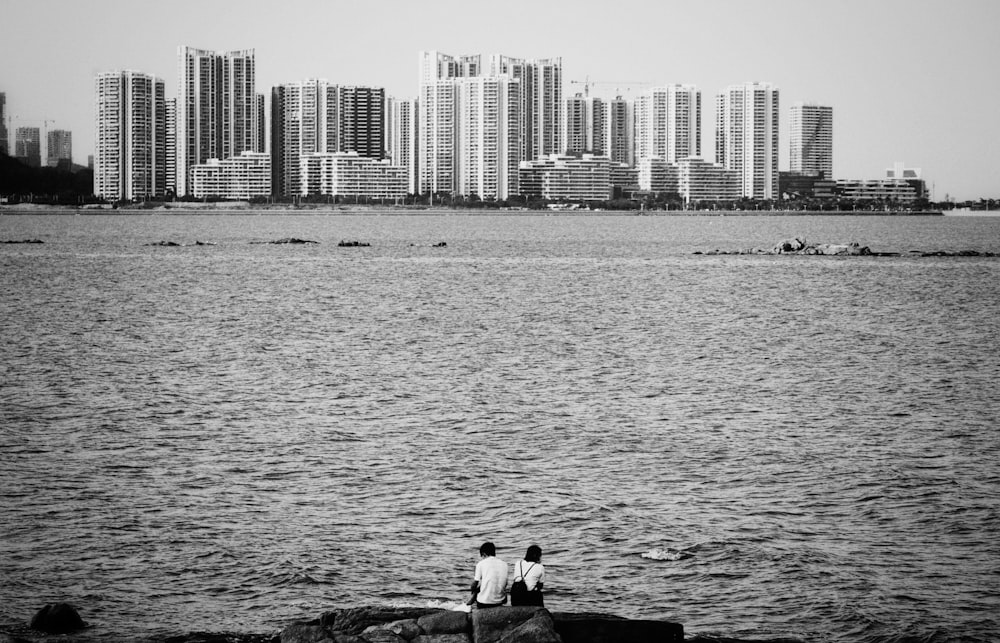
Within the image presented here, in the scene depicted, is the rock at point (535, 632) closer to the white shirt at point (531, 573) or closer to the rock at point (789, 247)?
the white shirt at point (531, 573)

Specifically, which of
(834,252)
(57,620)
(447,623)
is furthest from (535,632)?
(834,252)

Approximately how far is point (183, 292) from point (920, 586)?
75.8 m

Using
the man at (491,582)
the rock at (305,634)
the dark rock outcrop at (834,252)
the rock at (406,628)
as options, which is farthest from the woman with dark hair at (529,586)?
the dark rock outcrop at (834,252)

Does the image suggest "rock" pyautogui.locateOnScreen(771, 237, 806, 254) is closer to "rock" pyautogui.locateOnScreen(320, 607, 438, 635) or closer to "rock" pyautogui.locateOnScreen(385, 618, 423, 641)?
"rock" pyautogui.locateOnScreen(320, 607, 438, 635)

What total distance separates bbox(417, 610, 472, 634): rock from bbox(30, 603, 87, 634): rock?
610 cm

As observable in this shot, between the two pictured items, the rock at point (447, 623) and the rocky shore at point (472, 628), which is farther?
the rock at point (447, 623)

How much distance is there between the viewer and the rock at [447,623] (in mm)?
17250

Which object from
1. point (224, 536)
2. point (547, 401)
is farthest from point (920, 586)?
point (547, 401)

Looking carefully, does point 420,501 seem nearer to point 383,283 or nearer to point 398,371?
point 398,371

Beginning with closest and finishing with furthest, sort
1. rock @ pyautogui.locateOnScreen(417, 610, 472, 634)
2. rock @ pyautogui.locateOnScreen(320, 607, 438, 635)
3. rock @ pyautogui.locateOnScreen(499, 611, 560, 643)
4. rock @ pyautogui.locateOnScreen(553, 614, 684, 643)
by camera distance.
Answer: rock @ pyautogui.locateOnScreen(499, 611, 560, 643)
rock @ pyautogui.locateOnScreen(553, 614, 684, 643)
rock @ pyautogui.locateOnScreen(417, 610, 472, 634)
rock @ pyautogui.locateOnScreen(320, 607, 438, 635)

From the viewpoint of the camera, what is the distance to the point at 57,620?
1983cm

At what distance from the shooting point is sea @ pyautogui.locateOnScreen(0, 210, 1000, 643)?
885 inches

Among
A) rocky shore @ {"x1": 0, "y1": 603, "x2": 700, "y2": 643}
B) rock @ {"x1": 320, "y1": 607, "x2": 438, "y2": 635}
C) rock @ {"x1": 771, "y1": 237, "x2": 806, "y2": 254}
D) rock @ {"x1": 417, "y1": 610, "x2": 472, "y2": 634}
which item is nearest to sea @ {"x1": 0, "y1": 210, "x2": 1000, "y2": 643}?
rock @ {"x1": 320, "y1": 607, "x2": 438, "y2": 635}

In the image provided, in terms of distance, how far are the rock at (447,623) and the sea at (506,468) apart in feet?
8.55
